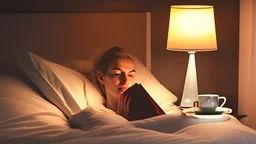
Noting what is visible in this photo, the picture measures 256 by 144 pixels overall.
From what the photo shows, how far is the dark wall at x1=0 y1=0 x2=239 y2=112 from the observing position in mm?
3189

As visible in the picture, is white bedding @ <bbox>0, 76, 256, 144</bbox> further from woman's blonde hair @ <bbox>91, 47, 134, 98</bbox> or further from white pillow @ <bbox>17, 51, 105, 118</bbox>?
woman's blonde hair @ <bbox>91, 47, 134, 98</bbox>

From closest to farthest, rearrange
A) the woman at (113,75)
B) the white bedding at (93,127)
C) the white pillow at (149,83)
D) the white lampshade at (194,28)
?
1. the white bedding at (93,127)
2. the woman at (113,75)
3. the white pillow at (149,83)
4. the white lampshade at (194,28)

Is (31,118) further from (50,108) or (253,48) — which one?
(253,48)

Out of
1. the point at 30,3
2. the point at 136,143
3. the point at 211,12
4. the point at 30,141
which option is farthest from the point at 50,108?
the point at 211,12

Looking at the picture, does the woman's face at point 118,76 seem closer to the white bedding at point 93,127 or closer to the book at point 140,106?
the book at point 140,106

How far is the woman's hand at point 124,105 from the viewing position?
2.38 m

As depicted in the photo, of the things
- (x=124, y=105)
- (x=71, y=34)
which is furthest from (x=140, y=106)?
(x=71, y=34)

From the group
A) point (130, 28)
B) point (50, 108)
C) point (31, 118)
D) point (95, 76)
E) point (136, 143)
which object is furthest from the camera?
point (130, 28)

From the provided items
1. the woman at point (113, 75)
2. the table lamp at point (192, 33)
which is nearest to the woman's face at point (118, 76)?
the woman at point (113, 75)

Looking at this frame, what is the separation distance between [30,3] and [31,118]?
1.10 metres

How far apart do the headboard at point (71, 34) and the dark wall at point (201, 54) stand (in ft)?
0.30

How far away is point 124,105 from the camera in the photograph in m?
2.40

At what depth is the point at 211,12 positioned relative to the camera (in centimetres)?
286

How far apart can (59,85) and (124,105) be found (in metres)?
0.32
